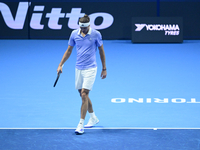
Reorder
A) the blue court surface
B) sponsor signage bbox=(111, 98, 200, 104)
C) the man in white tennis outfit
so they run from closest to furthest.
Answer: the blue court surface → the man in white tennis outfit → sponsor signage bbox=(111, 98, 200, 104)

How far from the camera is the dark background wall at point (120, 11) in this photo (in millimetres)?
18386

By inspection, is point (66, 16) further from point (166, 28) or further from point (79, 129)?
point (79, 129)

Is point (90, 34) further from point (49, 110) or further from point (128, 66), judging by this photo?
point (128, 66)

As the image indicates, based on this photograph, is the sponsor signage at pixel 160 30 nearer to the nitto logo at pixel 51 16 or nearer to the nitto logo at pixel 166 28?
the nitto logo at pixel 166 28

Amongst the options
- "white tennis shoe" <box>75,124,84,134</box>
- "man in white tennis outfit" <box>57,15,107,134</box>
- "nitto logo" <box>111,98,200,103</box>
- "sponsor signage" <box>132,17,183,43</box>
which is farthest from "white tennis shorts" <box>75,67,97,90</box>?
"sponsor signage" <box>132,17,183,43</box>

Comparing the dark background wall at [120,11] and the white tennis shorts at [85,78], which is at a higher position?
the dark background wall at [120,11]

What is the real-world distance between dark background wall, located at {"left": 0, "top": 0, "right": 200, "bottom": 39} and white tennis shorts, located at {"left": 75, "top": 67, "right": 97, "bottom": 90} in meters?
12.2

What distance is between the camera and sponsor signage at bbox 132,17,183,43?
17250 mm

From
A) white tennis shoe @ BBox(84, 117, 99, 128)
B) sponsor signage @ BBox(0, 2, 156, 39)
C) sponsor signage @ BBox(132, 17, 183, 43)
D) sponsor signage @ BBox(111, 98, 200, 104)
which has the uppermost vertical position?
sponsor signage @ BBox(0, 2, 156, 39)

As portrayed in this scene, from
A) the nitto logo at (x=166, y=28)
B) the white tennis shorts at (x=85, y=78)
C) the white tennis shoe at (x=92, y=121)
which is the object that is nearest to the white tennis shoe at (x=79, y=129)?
the white tennis shoe at (x=92, y=121)

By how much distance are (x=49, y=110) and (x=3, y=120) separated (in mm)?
980

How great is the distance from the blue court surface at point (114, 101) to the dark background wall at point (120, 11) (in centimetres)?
400

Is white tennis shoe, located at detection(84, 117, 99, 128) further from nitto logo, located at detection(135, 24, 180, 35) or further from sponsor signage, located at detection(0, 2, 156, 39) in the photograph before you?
sponsor signage, located at detection(0, 2, 156, 39)

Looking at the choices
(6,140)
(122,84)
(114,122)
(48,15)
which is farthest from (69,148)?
(48,15)
